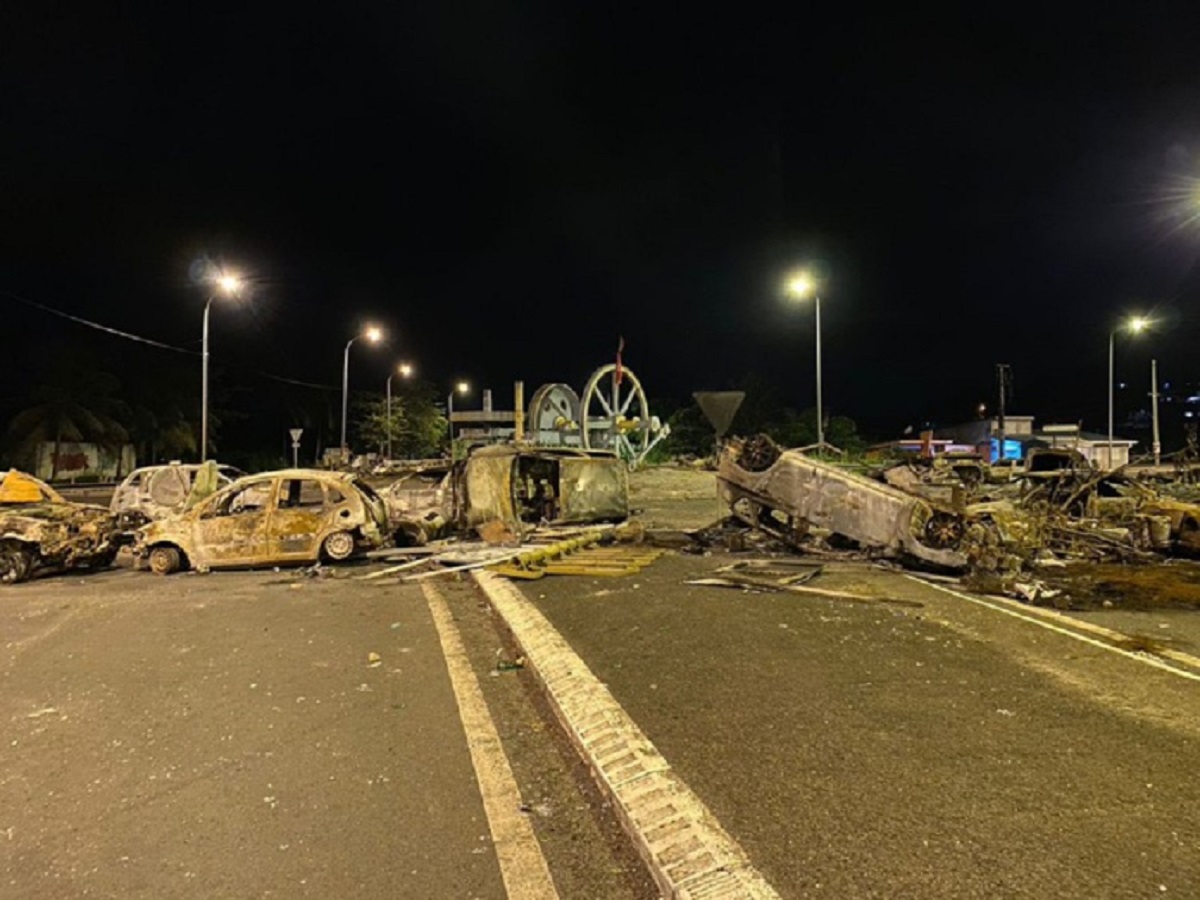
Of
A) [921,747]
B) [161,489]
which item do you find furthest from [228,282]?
[921,747]

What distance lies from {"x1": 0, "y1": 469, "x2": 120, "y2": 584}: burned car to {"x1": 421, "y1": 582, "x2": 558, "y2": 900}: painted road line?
829cm

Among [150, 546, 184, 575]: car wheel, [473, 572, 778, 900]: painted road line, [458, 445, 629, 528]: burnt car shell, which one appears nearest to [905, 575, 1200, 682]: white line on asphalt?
[473, 572, 778, 900]: painted road line

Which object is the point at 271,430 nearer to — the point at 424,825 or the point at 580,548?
the point at 580,548

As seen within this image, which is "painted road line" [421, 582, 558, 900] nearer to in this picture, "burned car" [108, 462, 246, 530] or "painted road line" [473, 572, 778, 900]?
"painted road line" [473, 572, 778, 900]

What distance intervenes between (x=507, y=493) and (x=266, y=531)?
425 centimetres

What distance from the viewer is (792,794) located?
3506 millimetres

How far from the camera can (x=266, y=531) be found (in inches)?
427

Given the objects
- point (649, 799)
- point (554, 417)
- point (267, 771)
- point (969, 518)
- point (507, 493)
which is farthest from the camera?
point (554, 417)

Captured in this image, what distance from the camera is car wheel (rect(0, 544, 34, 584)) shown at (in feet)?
35.0

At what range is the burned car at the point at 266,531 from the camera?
10852 mm

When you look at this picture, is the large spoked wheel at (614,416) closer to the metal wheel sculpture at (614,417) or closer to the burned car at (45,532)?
the metal wheel sculpture at (614,417)

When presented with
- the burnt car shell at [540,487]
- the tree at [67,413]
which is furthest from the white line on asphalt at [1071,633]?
the tree at [67,413]

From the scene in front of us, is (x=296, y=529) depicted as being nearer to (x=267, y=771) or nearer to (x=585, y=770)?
(x=267, y=771)

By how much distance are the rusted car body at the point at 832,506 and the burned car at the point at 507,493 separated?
2724 mm
